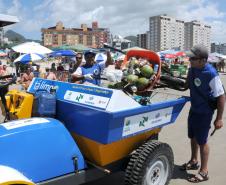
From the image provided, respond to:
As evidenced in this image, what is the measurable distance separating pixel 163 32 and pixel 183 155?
11113 cm

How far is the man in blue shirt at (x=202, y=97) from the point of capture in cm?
403

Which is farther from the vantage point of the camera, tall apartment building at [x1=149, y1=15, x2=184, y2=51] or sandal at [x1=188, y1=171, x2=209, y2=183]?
tall apartment building at [x1=149, y1=15, x2=184, y2=51]

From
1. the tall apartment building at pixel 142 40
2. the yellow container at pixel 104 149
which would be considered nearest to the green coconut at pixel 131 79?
the yellow container at pixel 104 149

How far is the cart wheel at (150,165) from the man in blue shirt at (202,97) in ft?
1.99

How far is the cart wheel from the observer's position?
354 centimetres

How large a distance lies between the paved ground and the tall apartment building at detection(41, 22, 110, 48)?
10304cm

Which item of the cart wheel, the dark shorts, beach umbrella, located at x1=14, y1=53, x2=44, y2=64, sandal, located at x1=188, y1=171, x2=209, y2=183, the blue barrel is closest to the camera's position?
the blue barrel

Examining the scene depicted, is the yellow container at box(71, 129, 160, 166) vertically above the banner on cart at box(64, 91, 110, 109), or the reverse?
the banner on cart at box(64, 91, 110, 109)

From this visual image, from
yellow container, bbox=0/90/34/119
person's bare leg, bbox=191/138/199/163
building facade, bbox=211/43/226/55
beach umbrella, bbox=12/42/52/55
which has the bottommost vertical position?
person's bare leg, bbox=191/138/199/163

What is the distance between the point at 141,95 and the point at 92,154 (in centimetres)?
100

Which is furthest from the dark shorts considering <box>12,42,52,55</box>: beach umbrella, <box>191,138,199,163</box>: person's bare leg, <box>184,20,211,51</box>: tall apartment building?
<box>184,20,211,51</box>: tall apartment building

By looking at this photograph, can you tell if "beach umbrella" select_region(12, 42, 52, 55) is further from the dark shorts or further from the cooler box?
the cooler box

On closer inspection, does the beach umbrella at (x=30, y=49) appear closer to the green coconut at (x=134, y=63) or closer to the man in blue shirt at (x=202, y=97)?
the green coconut at (x=134, y=63)

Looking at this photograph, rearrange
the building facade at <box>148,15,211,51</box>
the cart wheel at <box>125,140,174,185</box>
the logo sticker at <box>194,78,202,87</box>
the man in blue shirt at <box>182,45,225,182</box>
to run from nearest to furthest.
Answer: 1. the cart wheel at <box>125,140,174,185</box>
2. the man in blue shirt at <box>182,45,225,182</box>
3. the logo sticker at <box>194,78,202,87</box>
4. the building facade at <box>148,15,211,51</box>
